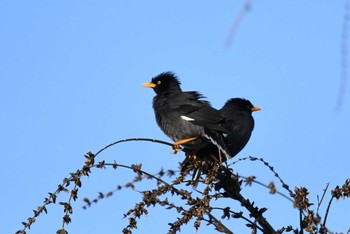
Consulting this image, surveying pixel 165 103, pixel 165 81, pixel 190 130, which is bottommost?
pixel 190 130

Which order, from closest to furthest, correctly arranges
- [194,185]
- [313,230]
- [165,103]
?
[313,230] → [194,185] → [165,103]

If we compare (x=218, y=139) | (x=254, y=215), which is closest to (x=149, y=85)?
(x=218, y=139)

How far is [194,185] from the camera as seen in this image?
352cm

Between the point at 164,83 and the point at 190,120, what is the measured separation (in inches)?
62.2

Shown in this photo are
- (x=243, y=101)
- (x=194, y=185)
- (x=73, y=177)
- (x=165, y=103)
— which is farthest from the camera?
(x=243, y=101)

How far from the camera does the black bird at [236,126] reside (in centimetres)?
648

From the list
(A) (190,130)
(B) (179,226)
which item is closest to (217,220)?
(B) (179,226)

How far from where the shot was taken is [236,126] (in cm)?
801

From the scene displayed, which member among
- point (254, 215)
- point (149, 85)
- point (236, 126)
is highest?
point (149, 85)

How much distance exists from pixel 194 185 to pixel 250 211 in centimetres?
40

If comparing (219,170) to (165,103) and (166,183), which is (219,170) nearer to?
(166,183)

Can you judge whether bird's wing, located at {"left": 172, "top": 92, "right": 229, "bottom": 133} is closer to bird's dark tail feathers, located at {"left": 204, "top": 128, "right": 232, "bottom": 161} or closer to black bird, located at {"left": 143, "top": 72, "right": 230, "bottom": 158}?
black bird, located at {"left": 143, "top": 72, "right": 230, "bottom": 158}

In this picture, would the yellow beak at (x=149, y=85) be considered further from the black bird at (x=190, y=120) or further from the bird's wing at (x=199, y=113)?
the bird's wing at (x=199, y=113)

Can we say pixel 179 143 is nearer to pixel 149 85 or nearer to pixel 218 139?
pixel 218 139
